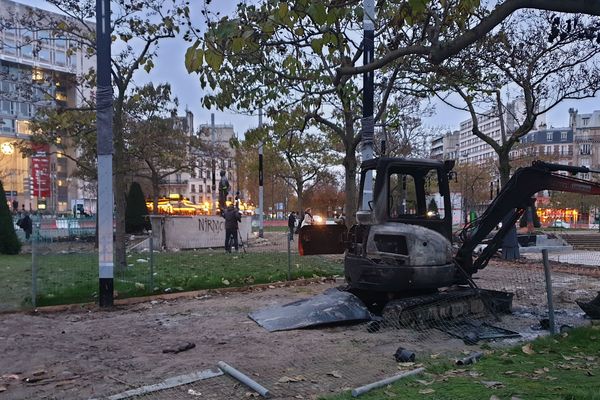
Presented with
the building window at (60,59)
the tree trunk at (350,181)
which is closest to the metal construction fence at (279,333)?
the tree trunk at (350,181)

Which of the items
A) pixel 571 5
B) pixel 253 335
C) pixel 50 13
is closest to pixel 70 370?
pixel 253 335

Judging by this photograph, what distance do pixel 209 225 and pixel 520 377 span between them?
22.8 metres

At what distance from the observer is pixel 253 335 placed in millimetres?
8344

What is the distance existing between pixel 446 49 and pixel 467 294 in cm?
476

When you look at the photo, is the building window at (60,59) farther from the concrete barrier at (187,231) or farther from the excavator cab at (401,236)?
the excavator cab at (401,236)

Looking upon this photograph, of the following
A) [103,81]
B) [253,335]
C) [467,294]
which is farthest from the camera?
[103,81]

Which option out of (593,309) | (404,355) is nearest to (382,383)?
(404,355)

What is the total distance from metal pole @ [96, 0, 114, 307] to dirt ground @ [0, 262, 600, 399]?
1.10 metres

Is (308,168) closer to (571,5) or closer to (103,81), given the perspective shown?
(103,81)

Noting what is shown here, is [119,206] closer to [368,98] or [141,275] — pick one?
[141,275]

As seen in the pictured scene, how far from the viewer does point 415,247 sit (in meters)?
8.80

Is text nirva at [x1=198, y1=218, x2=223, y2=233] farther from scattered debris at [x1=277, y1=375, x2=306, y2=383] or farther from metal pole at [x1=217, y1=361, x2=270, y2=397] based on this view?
scattered debris at [x1=277, y1=375, x2=306, y2=383]

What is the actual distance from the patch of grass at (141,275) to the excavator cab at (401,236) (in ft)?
14.9

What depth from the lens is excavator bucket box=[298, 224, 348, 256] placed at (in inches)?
476
